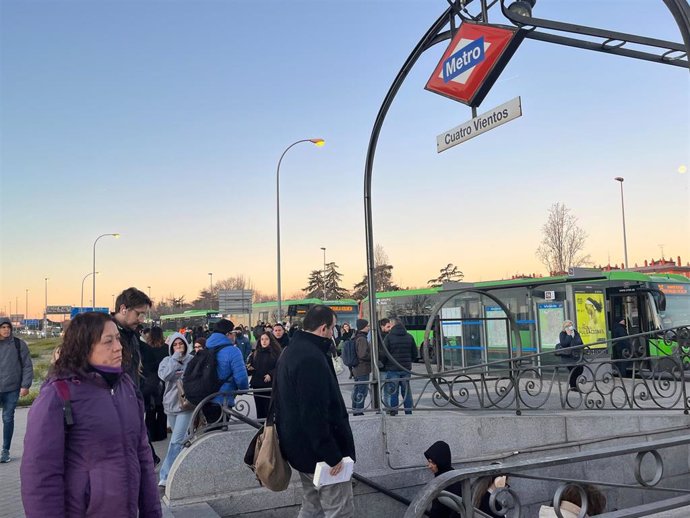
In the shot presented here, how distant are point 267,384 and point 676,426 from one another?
593 cm

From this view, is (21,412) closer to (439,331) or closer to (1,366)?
(1,366)

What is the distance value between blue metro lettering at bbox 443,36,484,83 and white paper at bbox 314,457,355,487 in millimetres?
4169

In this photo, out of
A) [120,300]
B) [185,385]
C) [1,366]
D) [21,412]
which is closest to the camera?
[120,300]

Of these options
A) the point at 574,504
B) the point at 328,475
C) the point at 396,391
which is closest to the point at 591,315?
the point at 396,391

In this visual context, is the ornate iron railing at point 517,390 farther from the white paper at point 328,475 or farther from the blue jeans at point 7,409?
the blue jeans at point 7,409

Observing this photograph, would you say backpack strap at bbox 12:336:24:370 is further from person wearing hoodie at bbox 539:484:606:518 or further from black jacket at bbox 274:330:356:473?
person wearing hoodie at bbox 539:484:606:518

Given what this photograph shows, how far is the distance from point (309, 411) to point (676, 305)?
15.3 m

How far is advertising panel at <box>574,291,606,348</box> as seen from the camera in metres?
14.7

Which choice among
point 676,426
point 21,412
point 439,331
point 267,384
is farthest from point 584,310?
point 21,412

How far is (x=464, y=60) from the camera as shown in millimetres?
5926

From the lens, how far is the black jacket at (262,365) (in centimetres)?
849

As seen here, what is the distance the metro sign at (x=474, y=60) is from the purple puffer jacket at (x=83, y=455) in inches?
178

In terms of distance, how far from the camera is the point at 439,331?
57.2 feet

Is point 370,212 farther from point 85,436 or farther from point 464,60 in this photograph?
point 85,436
